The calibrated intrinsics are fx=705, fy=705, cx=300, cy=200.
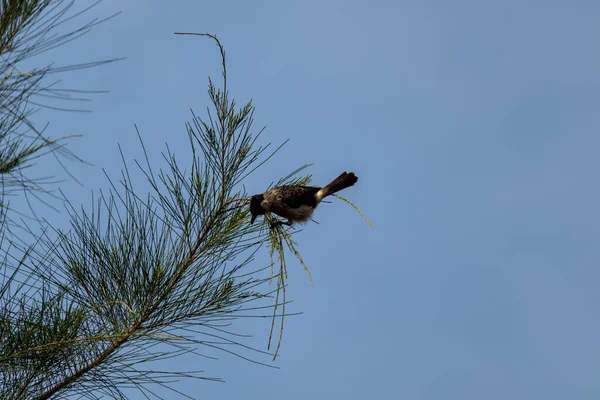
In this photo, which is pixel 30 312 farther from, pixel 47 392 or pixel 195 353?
pixel 195 353

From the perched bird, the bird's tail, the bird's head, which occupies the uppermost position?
the bird's tail

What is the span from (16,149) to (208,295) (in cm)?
150

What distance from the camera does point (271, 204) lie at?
475 centimetres

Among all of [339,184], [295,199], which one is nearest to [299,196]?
[295,199]

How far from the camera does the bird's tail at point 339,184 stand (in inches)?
203

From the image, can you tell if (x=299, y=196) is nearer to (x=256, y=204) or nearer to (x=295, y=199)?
(x=295, y=199)

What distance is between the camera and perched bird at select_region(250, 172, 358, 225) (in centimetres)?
467

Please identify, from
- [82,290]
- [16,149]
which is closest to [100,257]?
[82,290]

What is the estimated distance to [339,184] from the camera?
522 cm

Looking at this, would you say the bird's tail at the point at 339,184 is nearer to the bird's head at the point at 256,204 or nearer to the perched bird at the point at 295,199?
the perched bird at the point at 295,199

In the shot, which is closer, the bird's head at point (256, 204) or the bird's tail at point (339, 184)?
the bird's head at point (256, 204)

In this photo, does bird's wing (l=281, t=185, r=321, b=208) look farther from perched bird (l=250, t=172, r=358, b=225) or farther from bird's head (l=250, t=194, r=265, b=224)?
bird's head (l=250, t=194, r=265, b=224)

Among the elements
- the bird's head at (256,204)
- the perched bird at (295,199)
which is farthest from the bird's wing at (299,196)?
the bird's head at (256,204)

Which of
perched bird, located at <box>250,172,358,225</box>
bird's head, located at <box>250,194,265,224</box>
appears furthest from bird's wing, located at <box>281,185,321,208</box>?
bird's head, located at <box>250,194,265,224</box>
